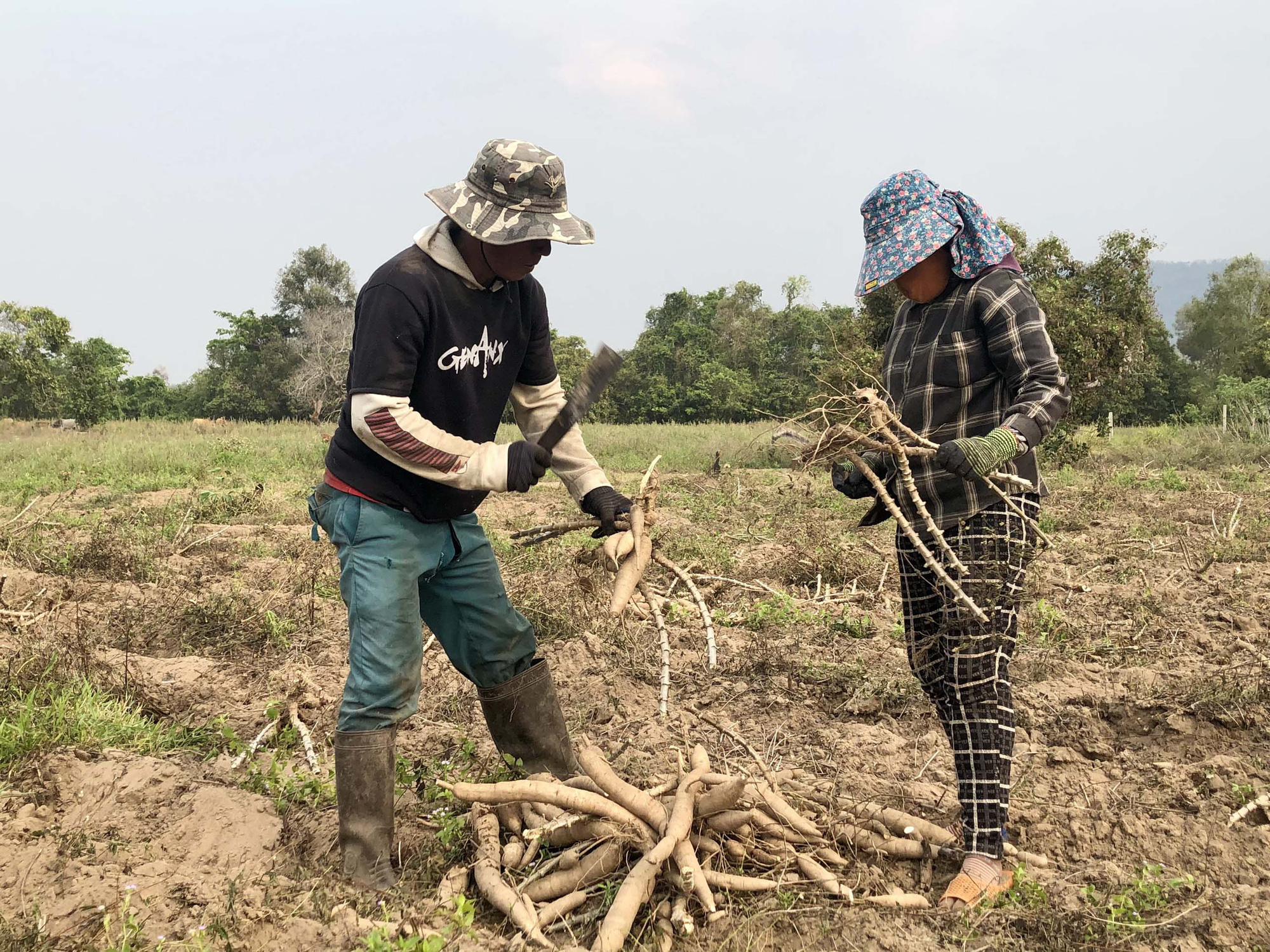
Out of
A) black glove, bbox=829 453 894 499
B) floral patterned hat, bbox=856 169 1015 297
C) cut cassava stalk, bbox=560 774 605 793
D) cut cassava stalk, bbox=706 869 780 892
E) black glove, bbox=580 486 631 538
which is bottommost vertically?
cut cassava stalk, bbox=706 869 780 892

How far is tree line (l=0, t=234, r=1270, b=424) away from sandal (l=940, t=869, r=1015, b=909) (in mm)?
9873

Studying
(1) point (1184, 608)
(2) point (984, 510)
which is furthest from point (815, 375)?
(1) point (1184, 608)

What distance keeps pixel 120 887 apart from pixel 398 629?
0.93 m

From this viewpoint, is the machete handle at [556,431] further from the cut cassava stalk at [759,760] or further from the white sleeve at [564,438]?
the cut cassava stalk at [759,760]

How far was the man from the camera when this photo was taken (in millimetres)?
2334

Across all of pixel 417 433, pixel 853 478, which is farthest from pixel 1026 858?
pixel 417 433

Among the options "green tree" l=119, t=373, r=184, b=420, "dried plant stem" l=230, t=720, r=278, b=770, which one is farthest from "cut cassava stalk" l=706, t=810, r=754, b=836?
"green tree" l=119, t=373, r=184, b=420

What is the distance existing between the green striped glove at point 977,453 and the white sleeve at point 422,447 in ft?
3.63

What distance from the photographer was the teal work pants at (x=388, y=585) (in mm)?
2432

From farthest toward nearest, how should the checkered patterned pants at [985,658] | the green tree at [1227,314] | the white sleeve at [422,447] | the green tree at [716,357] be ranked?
the green tree at [1227,314] < the green tree at [716,357] < the checkered patterned pants at [985,658] < the white sleeve at [422,447]

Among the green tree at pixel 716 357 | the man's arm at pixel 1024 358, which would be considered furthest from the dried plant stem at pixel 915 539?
the green tree at pixel 716 357

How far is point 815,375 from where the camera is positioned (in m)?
2.96

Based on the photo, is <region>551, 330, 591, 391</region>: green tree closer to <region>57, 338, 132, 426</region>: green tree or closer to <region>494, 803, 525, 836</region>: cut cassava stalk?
<region>57, 338, 132, 426</region>: green tree

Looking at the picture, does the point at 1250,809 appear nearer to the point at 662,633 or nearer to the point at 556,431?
the point at 662,633
